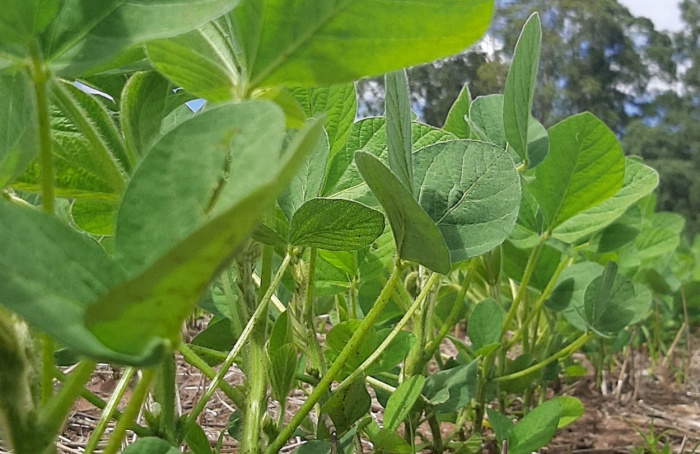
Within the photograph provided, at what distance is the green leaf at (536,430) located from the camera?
0.45 m

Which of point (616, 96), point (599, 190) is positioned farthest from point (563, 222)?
point (616, 96)

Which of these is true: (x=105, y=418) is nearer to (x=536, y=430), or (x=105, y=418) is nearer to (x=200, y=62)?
(x=200, y=62)

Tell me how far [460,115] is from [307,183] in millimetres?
248

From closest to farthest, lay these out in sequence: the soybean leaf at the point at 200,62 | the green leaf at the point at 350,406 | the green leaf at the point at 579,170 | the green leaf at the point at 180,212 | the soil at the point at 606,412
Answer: the green leaf at the point at 180,212, the soybean leaf at the point at 200,62, the green leaf at the point at 350,406, the green leaf at the point at 579,170, the soil at the point at 606,412

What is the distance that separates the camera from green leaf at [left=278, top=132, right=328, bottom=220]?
13.1 inches

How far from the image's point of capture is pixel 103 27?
19 centimetres

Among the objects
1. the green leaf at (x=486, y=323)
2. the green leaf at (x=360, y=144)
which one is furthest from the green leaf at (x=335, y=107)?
the green leaf at (x=486, y=323)

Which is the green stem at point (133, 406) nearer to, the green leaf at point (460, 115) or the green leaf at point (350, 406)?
the green leaf at point (350, 406)

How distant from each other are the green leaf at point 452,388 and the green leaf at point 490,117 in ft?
0.60

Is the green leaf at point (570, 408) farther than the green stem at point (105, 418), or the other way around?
the green leaf at point (570, 408)

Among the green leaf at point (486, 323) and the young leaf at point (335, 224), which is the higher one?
the young leaf at point (335, 224)

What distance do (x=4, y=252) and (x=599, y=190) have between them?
0.46 metres

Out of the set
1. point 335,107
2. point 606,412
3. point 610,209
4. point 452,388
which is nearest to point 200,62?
point 335,107

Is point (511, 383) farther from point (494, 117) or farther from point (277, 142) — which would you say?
point (277, 142)
